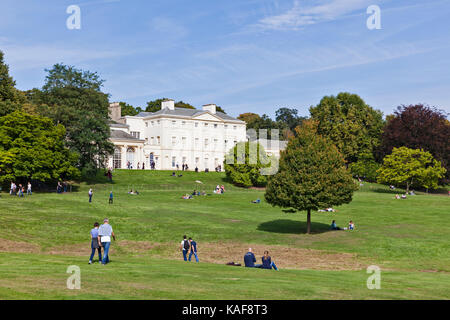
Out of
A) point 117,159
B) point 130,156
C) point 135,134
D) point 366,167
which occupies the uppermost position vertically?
point 135,134

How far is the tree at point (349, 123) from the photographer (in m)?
112

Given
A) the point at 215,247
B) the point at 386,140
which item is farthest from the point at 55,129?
the point at 386,140

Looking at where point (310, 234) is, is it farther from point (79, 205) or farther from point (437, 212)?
point (79, 205)

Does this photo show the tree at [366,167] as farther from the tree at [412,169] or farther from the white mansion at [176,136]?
the white mansion at [176,136]

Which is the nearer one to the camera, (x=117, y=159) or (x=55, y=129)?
(x=55, y=129)

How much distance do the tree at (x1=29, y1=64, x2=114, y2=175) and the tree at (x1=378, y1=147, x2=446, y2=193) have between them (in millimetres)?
47443

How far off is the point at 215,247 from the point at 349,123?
79956 mm

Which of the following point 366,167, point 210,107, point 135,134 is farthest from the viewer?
point 210,107

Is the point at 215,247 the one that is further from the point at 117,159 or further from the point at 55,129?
the point at 117,159

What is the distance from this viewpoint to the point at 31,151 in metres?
66.8

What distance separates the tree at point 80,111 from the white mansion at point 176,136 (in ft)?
72.4

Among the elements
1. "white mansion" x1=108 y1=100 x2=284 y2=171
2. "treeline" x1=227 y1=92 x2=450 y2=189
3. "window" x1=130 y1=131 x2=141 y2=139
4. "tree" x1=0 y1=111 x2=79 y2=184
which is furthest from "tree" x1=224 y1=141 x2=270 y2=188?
"window" x1=130 y1=131 x2=141 y2=139

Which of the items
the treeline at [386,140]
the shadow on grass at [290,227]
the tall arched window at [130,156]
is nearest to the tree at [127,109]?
the tall arched window at [130,156]

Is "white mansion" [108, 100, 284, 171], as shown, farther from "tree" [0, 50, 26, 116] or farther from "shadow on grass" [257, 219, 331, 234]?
"shadow on grass" [257, 219, 331, 234]
